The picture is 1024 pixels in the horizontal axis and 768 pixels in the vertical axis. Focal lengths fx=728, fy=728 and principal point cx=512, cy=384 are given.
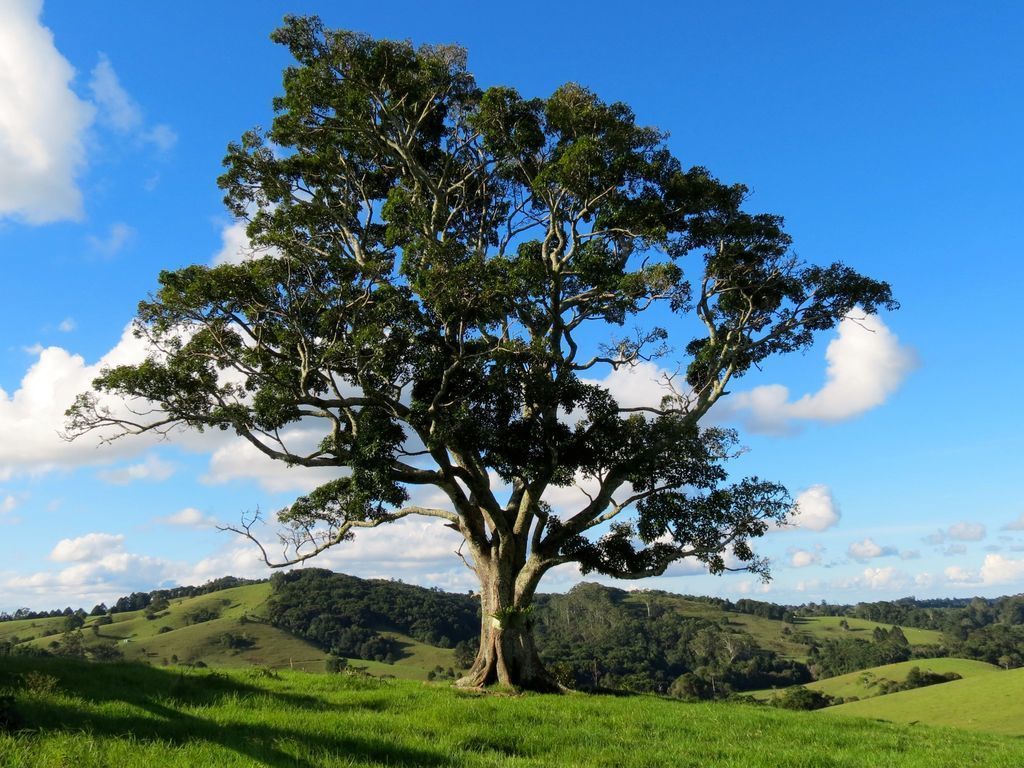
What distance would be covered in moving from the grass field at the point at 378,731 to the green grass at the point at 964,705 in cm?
4757

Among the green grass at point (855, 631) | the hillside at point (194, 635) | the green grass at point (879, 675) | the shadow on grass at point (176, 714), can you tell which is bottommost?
the green grass at point (879, 675)

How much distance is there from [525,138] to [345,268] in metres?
8.08

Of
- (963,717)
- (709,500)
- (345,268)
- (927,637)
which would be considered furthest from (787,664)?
(345,268)

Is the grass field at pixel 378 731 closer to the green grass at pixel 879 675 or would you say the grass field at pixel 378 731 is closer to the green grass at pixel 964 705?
the green grass at pixel 964 705

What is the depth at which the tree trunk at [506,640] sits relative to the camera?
2300cm

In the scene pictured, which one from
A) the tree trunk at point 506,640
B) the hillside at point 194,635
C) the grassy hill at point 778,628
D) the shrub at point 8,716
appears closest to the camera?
the shrub at point 8,716

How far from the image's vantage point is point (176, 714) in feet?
40.8

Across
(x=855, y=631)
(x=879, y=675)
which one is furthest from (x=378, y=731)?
(x=855, y=631)

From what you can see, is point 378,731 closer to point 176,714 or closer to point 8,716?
point 176,714

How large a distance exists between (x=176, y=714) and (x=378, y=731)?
3703 millimetres

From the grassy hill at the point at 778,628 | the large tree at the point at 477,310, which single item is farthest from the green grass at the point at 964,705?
the grassy hill at the point at 778,628

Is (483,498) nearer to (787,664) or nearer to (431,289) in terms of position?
(431,289)

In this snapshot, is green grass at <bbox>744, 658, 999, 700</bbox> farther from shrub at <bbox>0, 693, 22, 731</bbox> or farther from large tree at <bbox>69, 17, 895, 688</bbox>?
shrub at <bbox>0, 693, 22, 731</bbox>

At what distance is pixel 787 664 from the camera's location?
132000 mm
